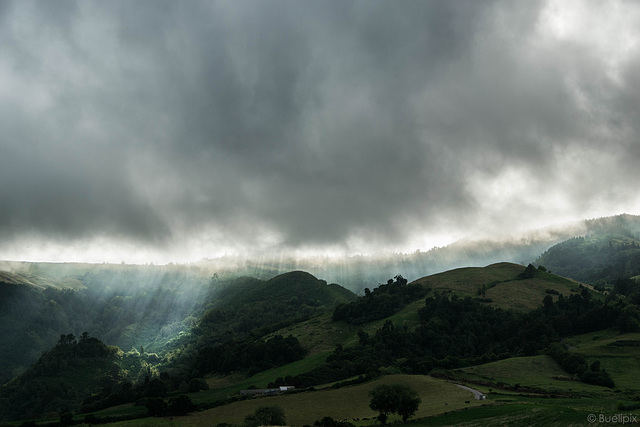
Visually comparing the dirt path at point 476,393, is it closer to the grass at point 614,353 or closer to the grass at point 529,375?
the grass at point 529,375

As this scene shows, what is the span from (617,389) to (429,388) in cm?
4616

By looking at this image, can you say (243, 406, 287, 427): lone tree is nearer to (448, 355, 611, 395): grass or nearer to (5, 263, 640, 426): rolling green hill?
(5, 263, 640, 426): rolling green hill

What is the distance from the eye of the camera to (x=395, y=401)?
251ft

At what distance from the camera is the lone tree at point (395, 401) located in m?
75.4

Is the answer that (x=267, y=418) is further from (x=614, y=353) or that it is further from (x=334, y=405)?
(x=614, y=353)

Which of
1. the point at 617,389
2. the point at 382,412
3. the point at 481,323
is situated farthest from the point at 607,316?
the point at 382,412

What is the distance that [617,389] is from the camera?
102 metres

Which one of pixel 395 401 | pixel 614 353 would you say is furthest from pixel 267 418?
pixel 614 353
